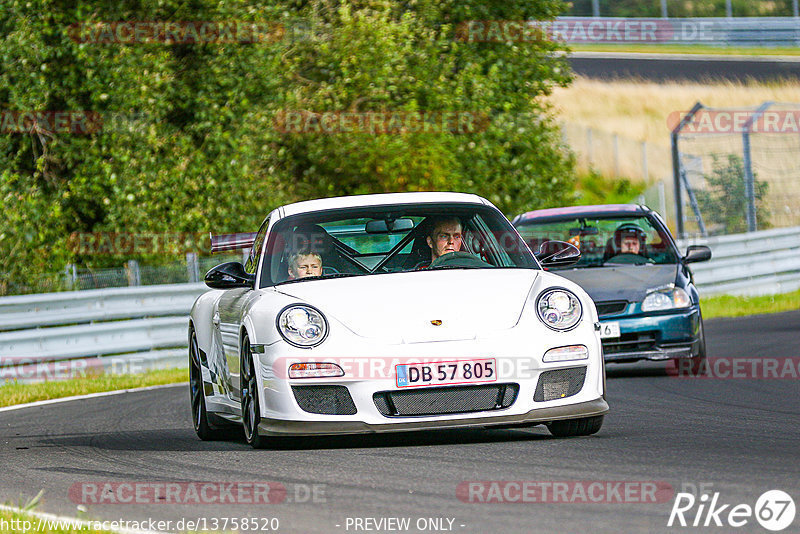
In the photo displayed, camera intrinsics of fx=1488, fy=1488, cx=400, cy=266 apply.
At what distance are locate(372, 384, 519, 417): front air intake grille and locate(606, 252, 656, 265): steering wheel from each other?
6102 millimetres

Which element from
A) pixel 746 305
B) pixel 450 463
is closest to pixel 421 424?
pixel 450 463

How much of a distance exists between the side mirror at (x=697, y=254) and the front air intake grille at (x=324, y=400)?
238 inches

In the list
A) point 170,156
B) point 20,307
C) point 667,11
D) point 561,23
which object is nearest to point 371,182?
point 170,156

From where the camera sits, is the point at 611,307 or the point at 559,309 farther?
the point at 611,307

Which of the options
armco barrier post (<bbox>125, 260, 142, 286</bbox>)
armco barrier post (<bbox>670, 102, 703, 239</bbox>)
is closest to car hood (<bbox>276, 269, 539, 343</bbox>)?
armco barrier post (<bbox>125, 260, 142, 286</bbox>)

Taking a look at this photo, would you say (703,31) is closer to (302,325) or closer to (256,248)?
(256,248)

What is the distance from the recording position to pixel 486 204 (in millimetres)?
8812

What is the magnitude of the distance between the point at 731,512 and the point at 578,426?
2627mm

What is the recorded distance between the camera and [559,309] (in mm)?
7523

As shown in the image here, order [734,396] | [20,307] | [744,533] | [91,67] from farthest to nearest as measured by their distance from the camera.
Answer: [91,67] → [20,307] → [734,396] → [744,533]

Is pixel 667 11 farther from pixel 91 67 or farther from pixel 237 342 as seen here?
pixel 237 342

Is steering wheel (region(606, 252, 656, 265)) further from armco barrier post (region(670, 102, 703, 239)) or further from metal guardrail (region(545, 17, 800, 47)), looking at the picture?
metal guardrail (region(545, 17, 800, 47))

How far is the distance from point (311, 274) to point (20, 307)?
8.13 metres

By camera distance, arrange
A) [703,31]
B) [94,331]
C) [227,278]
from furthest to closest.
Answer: [703,31]
[94,331]
[227,278]
